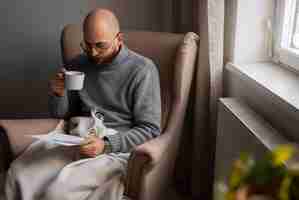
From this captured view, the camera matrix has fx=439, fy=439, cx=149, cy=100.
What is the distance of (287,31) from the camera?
1.86m

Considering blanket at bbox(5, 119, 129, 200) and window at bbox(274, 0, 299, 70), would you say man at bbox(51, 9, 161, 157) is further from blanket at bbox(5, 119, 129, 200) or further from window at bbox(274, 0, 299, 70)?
window at bbox(274, 0, 299, 70)

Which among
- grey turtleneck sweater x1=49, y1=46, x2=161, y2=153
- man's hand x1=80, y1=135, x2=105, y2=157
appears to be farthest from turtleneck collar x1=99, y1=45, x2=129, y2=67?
man's hand x1=80, y1=135, x2=105, y2=157

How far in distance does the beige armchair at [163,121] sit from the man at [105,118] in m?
0.08

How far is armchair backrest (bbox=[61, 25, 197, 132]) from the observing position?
189 centimetres

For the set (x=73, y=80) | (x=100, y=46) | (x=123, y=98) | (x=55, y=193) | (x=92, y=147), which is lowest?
(x=55, y=193)

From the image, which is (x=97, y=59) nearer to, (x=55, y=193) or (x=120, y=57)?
(x=120, y=57)

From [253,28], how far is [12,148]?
1.13 m

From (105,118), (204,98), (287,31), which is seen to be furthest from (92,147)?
(287,31)

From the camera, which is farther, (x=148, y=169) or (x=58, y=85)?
(x=58, y=85)

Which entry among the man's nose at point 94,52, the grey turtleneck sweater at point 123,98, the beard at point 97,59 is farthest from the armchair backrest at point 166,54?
the man's nose at point 94,52

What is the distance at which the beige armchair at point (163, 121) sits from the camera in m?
1.54

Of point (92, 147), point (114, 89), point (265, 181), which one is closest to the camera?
point (265, 181)

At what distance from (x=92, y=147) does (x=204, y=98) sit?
63 centimetres

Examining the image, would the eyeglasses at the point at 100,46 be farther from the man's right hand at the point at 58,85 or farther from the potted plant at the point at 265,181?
the potted plant at the point at 265,181
